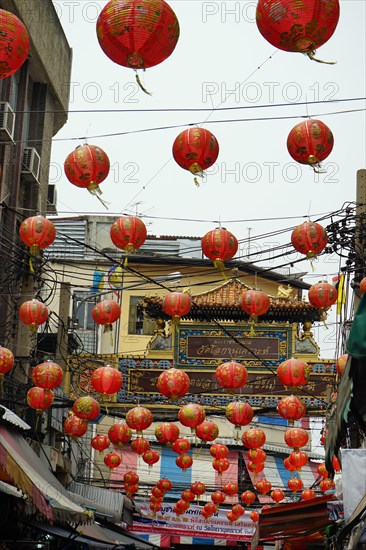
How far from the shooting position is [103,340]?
123ft

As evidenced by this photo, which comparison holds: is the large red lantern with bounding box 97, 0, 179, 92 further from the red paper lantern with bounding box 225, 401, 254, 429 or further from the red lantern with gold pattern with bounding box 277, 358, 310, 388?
the red paper lantern with bounding box 225, 401, 254, 429

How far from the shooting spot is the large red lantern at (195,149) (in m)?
11.3

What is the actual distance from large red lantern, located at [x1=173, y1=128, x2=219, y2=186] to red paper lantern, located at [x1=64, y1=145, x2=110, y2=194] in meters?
1.13

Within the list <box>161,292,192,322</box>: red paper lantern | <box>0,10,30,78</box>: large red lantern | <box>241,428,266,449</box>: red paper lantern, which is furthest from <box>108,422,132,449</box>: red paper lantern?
<box>0,10,30,78</box>: large red lantern

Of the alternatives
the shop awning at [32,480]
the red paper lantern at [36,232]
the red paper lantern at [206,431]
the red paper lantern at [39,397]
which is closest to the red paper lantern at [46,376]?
the red paper lantern at [39,397]

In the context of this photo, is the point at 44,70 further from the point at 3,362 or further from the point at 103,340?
the point at 103,340

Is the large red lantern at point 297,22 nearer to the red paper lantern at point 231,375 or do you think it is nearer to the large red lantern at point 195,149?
the large red lantern at point 195,149

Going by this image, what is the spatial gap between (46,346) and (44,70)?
684cm

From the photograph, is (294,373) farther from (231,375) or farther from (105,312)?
(105,312)

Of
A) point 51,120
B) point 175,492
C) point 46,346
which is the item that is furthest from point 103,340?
point 51,120

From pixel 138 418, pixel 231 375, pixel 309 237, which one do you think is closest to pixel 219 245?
pixel 309 237

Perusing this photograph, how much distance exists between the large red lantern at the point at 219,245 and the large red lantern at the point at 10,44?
5.04 meters

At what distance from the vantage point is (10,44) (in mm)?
9266

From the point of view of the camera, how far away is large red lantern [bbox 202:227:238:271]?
1366cm
